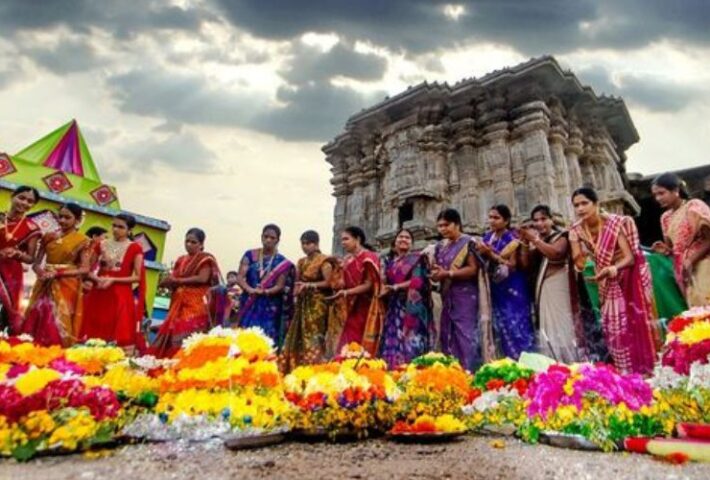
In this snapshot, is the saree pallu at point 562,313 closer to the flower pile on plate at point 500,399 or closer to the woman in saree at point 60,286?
the flower pile on plate at point 500,399

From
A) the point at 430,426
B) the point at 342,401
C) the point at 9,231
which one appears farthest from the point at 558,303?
the point at 9,231

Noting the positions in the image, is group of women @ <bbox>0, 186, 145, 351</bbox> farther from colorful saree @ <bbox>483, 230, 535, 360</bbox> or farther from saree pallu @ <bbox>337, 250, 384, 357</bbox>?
colorful saree @ <bbox>483, 230, 535, 360</bbox>

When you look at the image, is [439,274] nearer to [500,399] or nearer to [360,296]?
[360,296]

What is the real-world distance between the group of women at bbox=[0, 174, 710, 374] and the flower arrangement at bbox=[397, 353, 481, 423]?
1480 mm

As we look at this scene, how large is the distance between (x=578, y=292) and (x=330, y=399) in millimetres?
3252

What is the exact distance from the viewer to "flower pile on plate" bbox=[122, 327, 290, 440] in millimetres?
2326

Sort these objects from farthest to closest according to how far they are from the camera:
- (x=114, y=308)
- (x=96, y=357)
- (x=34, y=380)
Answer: (x=114, y=308) < (x=96, y=357) < (x=34, y=380)

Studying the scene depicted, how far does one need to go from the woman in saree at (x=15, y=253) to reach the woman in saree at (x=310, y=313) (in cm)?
298

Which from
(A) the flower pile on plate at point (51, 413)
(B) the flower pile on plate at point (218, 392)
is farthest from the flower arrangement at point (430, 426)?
(A) the flower pile on plate at point (51, 413)

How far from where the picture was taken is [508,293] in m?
4.98

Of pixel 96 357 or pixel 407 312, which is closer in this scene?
pixel 96 357

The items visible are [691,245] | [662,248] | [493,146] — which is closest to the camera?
[691,245]

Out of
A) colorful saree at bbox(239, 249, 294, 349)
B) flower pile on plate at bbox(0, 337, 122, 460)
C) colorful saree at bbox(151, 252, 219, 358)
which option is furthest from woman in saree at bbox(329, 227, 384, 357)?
flower pile on plate at bbox(0, 337, 122, 460)

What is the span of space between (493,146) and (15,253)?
953 cm
